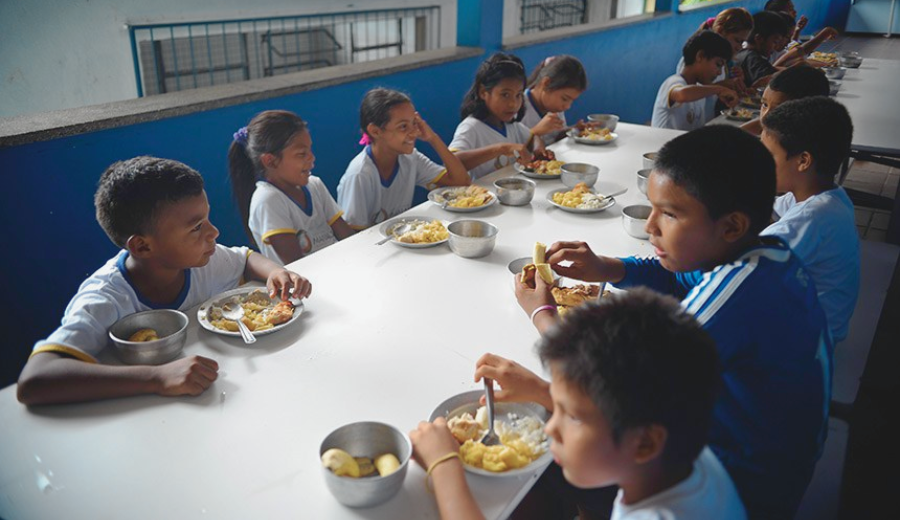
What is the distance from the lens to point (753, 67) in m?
5.04

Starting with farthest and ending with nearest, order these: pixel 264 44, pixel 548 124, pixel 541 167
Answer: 1. pixel 264 44
2. pixel 548 124
3. pixel 541 167

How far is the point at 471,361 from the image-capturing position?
1.37 metres

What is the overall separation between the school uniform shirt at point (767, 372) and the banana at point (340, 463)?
2.23 ft

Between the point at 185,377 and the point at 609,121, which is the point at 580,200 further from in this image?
the point at 185,377

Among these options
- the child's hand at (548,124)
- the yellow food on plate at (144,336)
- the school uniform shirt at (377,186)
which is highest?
the child's hand at (548,124)

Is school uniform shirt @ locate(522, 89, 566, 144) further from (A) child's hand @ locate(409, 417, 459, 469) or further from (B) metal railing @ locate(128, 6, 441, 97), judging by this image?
(B) metal railing @ locate(128, 6, 441, 97)

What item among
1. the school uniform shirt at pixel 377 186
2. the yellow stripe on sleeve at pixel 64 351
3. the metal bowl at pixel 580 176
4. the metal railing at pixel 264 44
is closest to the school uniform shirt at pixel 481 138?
the school uniform shirt at pixel 377 186

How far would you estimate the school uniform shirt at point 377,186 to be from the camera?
2564 mm

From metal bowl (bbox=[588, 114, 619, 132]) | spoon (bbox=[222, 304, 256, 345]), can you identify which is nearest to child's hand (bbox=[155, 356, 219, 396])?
spoon (bbox=[222, 304, 256, 345])

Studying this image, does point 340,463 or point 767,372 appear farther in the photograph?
point 767,372

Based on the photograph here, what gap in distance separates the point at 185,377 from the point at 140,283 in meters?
0.47

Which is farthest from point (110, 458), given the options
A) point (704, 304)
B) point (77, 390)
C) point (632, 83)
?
point (632, 83)

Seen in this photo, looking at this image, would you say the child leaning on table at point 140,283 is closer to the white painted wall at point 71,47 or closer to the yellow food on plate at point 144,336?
the yellow food on plate at point 144,336

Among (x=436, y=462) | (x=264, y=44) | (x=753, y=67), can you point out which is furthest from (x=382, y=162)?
(x=264, y=44)
